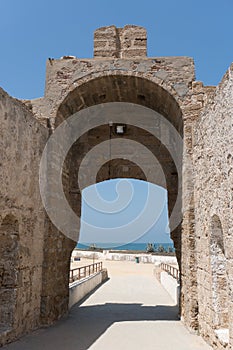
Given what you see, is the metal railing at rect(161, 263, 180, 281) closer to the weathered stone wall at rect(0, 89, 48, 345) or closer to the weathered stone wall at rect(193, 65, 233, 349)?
the weathered stone wall at rect(193, 65, 233, 349)

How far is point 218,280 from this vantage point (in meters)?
5.36

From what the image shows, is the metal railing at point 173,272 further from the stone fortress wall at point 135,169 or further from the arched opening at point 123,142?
the stone fortress wall at point 135,169

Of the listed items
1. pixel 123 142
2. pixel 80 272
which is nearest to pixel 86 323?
pixel 123 142

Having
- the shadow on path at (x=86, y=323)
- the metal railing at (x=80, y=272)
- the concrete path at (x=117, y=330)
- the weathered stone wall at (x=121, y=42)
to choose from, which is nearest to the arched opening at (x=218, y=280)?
the concrete path at (x=117, y=330)

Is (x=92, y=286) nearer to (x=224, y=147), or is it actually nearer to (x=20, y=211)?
(x=20, y=211)

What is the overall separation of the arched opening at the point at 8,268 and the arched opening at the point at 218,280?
10.6 feet

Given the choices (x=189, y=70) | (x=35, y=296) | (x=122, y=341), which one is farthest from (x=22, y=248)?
(x=189, y=70)

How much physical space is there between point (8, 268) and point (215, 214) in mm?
3486

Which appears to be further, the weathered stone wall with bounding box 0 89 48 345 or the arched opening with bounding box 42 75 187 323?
the arched opening with bounding box 42 75 187 323

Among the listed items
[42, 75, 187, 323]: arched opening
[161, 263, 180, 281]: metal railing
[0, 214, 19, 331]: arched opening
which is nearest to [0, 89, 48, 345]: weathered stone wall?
[0, 214, 19, 331]: arched opening

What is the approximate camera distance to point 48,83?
8.09 meters

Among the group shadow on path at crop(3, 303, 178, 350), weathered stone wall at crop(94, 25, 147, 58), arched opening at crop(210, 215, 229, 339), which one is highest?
weathered stone wall at crop(94, 25, 147, 58)

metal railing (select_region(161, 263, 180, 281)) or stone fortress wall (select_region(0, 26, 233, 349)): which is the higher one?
stone fortress wall (select_region(0, 26, 233, 349))

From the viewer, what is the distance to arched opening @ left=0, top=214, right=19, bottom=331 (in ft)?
18.5
